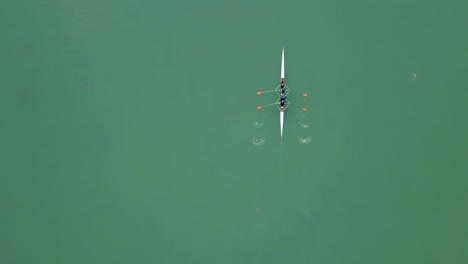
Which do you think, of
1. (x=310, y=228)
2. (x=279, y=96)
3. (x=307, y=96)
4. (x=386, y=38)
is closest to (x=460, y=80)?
(x=386, y=38)

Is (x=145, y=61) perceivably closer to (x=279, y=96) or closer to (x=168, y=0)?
(x=168, y=0)

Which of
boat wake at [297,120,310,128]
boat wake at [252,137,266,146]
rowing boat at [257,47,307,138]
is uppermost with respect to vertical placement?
rowing boat at [257,47,307,138]

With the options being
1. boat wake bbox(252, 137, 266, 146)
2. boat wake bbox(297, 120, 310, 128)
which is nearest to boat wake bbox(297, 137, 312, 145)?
boat wake bbox(297, 120, 310, 128)

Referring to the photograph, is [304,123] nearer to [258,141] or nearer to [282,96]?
[282,96]

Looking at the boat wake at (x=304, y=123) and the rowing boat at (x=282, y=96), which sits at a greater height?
the rowing boat at (x=282, y=96)

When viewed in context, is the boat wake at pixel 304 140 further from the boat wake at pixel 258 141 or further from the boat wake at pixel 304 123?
the boat wake at pixel 258 141

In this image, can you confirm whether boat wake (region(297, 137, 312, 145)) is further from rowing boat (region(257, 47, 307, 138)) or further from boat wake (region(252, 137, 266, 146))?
boat wake (region(252, 137, 266, 146))

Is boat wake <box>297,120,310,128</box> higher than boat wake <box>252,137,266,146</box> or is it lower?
higher

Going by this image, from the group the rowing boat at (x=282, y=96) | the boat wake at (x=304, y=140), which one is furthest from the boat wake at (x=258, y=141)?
the boat wake at (x=304, y=140)

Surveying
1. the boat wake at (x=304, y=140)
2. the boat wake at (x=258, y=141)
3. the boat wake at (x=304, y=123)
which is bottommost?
the boat wake at (x=258, y=141)

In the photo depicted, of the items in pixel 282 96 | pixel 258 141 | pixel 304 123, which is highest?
pixel 282 96

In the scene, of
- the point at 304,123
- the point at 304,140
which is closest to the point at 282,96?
the point at 304,123
